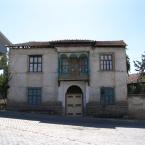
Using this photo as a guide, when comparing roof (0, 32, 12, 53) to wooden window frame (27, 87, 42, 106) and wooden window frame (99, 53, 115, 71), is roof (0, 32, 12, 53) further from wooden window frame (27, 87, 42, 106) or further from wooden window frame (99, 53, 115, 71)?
wooden window frame (99, 53, 115, 71)

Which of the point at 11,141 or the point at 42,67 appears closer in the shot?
the point at 11,141

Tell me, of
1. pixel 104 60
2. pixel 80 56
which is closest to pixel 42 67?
pixel 80 56

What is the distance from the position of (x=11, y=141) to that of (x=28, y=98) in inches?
725

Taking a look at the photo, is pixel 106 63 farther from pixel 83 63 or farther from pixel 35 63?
pixel 35 63

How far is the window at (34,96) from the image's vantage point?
31734 mm

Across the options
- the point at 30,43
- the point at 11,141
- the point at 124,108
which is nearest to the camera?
the point at 11,141

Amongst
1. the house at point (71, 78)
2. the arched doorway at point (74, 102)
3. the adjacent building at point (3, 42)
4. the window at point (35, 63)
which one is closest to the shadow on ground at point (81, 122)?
the house at point (71, 78)

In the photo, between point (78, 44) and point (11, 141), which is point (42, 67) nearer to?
point (78, 44)

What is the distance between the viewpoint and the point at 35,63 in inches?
1277

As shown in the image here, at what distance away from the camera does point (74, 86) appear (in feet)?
105

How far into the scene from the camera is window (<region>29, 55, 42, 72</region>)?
106 feet

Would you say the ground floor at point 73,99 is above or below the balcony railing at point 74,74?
below

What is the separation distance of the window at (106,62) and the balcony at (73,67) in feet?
4.91

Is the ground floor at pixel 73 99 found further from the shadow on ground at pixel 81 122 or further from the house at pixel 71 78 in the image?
the shadow on ground at pixel 81 122
